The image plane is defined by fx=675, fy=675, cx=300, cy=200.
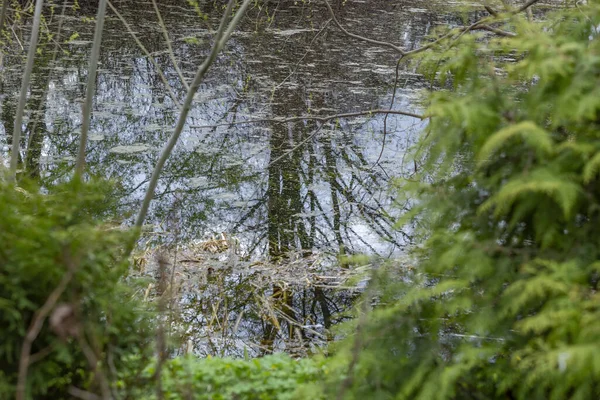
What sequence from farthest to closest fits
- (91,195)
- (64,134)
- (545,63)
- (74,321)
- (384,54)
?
(384,54) < (64,134) < (91,195) < (545,63) < (74,321)

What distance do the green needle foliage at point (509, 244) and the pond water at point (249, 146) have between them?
4.55ft

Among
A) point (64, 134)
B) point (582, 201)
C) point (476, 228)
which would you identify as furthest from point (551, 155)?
point (64, 134)

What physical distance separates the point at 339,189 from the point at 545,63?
12.3 feet

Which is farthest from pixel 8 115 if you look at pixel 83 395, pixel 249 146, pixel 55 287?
pixel 83 395

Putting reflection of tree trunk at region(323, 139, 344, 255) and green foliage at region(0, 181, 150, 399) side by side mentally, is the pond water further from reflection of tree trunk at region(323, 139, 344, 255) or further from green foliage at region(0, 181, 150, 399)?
green foliage at region(0, 181, 150, 399)

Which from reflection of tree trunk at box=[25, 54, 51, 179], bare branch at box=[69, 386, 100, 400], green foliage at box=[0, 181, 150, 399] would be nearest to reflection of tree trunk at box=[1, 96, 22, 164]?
reflection of tree trunk at box=[25, 54, 51, 179]

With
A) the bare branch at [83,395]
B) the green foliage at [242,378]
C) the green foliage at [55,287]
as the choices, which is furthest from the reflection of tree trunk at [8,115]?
the bare branch at [83,395]

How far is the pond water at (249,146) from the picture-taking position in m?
4.34

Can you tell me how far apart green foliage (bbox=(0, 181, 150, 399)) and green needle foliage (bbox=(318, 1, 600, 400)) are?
709 mm

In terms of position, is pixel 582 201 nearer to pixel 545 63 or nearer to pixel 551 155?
pixel 551 155

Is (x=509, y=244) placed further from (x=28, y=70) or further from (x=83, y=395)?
(x=28, y=70)

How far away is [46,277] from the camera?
73.1 inches

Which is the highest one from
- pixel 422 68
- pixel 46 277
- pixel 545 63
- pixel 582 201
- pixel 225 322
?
pixel 422 68

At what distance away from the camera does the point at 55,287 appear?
188 cm
